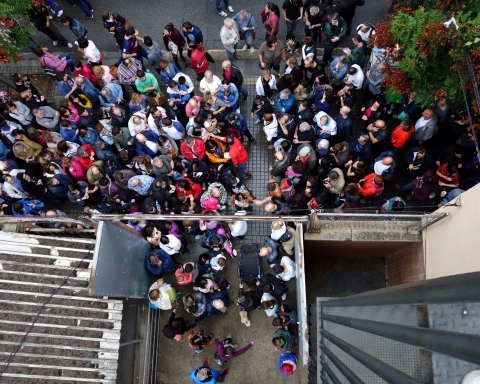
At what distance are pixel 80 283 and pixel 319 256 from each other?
5.90 meters

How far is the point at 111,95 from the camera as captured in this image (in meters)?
9.23

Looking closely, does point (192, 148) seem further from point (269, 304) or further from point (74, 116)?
point (269, 304)

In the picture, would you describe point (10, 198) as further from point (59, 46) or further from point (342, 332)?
point (342, 332)

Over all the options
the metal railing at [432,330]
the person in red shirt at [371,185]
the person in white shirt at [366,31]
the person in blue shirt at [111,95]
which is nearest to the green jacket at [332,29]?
the person in white shirt at [366,31]

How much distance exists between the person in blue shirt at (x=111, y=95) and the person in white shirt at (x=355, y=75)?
18.9 ft

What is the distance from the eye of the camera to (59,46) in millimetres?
11320

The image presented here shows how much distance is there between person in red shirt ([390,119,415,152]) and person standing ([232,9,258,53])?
4.84 m

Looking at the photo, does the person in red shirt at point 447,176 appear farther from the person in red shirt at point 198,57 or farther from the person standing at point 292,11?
the person in red shirt at point 198,57

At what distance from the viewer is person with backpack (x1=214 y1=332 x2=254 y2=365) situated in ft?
25.1

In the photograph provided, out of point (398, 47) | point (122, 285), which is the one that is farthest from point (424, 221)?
point (122, 285)

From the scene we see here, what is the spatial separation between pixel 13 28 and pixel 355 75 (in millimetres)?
8520

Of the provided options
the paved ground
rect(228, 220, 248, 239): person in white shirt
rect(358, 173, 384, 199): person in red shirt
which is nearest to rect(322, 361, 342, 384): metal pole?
rect(228, 220, 248, 239): person in white shirt

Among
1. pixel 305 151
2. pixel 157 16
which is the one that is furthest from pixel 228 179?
pixel 157 16

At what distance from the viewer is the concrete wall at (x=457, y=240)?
5426 mm
